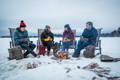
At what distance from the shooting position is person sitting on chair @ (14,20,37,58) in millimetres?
7402

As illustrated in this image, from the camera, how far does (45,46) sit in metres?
8.12

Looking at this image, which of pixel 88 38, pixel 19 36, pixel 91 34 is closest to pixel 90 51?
pixel 88 38

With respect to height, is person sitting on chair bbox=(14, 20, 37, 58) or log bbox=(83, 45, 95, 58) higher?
person sitting on chair bbox=(14, 20, 37, 58)

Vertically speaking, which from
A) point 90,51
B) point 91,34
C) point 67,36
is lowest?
point 90,51

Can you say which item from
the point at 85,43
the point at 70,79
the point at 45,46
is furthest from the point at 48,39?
the point at 70,79

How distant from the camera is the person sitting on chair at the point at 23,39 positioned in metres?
7.40

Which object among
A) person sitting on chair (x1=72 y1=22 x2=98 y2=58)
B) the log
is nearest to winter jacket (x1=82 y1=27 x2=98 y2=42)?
person sitting on chair (x1=72 y1=22 x2=98 y2=58)

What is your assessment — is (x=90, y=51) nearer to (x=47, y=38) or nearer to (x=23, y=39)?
(x=47, y=38)

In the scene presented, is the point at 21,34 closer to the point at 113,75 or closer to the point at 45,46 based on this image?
the point at 45,46

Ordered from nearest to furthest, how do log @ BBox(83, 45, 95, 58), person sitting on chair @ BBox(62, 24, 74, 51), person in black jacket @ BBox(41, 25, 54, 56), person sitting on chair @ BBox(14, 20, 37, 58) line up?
log @ BBox(83, 45, 95, 58) → person sitting on chair @ BBox(14, 20, 37, 58) → person in black jacket @ BBox(41, 25, 54, 56) → person sitting on chair @ BBox(62, 24, 74, 51)

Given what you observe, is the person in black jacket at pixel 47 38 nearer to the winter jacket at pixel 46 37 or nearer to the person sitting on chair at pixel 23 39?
the winter jacket at pixel 46 37

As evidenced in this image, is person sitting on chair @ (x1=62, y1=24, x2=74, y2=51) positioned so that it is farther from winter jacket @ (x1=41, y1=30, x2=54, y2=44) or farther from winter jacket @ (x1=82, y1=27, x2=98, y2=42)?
winter jacket @ (x1=82, y1=27, x2=98, y2=42)

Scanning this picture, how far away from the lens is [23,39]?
7461 mm

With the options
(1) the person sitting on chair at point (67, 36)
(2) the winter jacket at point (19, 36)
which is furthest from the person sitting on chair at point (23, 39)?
(1) the person sitting on chair at point (67, 36)
